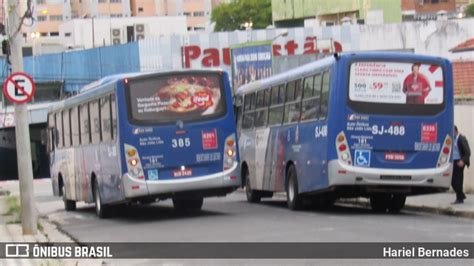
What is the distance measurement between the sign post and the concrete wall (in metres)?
11.0

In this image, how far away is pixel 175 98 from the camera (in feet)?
63.5

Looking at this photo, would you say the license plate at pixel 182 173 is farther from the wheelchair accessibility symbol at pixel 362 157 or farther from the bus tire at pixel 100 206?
the wheelchair accessibility symbol at pixel 362 157

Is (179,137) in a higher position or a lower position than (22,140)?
lower

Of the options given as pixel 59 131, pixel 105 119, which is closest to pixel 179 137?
pixel 105 119

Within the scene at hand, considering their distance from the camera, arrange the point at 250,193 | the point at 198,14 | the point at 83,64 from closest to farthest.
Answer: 1. the point at 250,193
2. the point at 83,64
3. the point at 198,14

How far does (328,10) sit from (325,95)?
2178 inches

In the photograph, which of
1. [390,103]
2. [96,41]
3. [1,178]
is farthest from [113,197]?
[96,41]

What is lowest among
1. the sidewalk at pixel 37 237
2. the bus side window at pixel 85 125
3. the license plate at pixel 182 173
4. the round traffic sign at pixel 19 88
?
the sidewalk at pixel 37 237

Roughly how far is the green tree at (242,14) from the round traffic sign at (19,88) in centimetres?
8188

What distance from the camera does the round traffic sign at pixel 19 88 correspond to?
16.8m

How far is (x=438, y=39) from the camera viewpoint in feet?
195

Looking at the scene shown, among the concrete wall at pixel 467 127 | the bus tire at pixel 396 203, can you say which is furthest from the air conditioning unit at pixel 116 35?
the bus tire at pixel 396 203

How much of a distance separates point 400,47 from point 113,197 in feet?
138

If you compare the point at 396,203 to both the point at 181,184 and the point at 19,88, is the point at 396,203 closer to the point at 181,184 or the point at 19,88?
the point at 181,184
